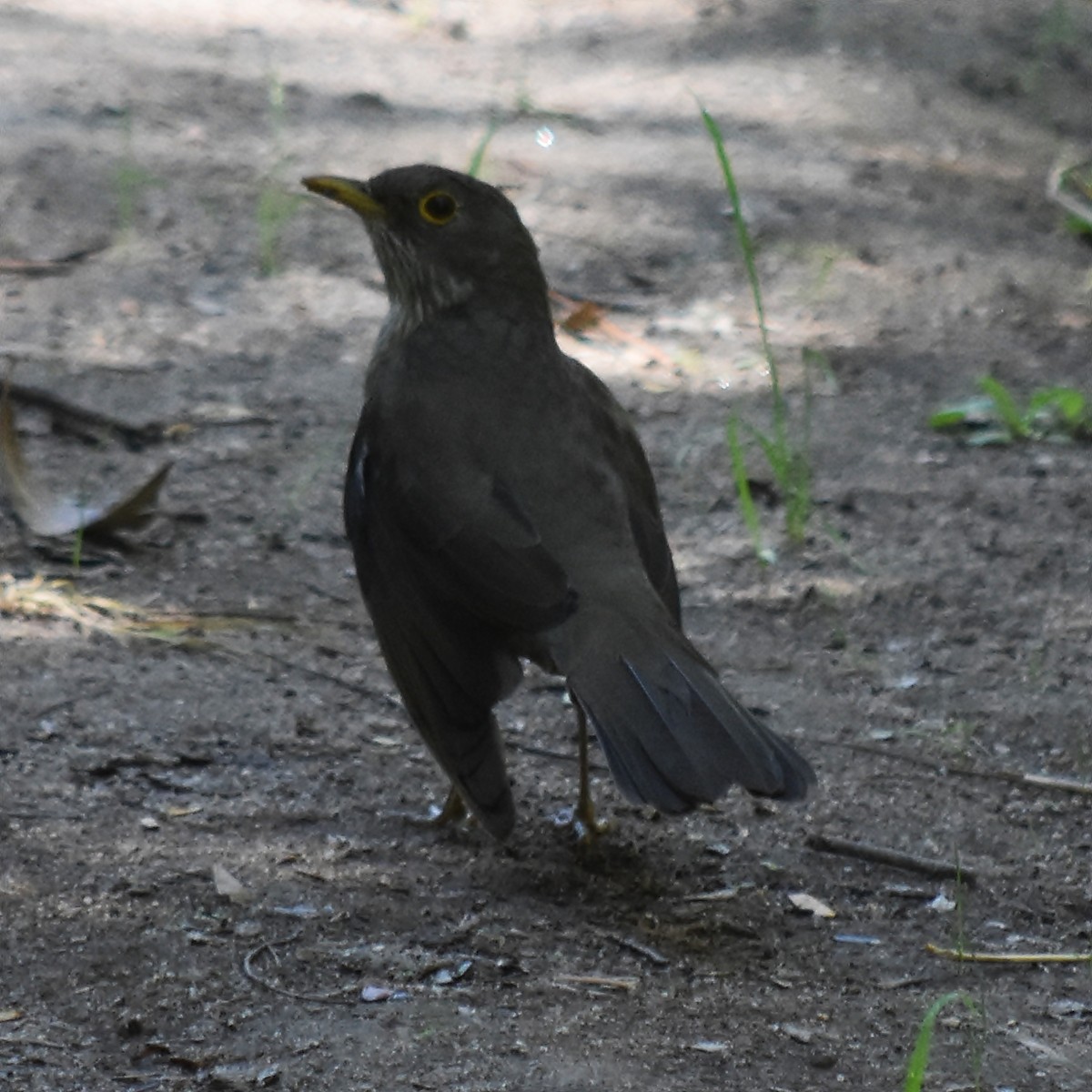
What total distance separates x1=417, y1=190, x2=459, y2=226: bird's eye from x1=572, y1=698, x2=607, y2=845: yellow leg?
1292mm

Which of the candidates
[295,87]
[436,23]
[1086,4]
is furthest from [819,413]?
[1086,4]

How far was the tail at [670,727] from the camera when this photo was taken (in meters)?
3.46

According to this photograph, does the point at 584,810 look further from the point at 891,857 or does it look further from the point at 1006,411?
the point at 1006,411

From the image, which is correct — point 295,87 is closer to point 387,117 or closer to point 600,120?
point 387,117

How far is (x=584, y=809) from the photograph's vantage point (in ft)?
13.8

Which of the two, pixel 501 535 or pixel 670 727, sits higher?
pixel 501 535

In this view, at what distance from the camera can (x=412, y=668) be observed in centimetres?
396

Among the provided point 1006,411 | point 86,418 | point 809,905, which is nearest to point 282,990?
point 809,905

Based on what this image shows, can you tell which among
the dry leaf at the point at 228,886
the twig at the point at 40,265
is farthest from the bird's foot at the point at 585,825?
the twig at the point at 40,265

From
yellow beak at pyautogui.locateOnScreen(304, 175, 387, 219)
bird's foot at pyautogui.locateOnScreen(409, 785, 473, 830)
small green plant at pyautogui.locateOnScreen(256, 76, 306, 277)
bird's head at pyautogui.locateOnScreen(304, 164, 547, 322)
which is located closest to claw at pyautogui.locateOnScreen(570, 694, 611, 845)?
bird's foot at pyautogui.locateOnScreen(409, 785, 473, 830)

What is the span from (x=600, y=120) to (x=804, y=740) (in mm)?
5482

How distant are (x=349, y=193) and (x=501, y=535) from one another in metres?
1.18

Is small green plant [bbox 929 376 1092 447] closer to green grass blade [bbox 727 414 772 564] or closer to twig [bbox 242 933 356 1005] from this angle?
green grass blade [bbox 727 414 772 564]

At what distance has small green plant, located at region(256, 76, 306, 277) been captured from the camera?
741cm
